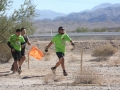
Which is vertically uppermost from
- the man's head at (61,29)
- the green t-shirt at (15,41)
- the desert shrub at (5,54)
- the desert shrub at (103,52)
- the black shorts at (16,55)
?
the man's head at (61,29)

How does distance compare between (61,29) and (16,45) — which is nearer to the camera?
(61,29)

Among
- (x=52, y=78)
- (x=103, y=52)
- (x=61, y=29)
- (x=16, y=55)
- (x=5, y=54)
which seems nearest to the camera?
(x=52, y=78)

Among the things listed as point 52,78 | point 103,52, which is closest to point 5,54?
point 103,52

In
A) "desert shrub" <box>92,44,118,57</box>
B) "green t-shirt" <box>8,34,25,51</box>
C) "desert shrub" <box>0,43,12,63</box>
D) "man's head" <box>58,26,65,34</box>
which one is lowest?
"desert shrub" <box>92,44,118,57</box>

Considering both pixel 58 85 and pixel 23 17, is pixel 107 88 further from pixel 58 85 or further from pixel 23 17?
pixel 23 17

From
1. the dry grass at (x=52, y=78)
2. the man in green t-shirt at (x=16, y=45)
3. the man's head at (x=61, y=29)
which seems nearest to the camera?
the dry grass at (x=52, y=78)

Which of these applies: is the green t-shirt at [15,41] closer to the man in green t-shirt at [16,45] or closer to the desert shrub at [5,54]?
the man in green t-shirt at [16,45]

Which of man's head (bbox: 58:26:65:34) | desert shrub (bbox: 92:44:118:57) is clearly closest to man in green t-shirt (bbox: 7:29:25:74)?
man's head (bbox: 58:26:65:34)

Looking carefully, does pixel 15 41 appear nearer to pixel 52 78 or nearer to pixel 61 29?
pixel 61 29

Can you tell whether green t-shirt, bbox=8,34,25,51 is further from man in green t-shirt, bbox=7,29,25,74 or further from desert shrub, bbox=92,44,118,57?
desert shrub, bbox=92,44,118,57

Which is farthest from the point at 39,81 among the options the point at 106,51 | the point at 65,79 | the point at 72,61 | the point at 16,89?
the point at 106,51

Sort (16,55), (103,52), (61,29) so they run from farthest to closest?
(103,52)
(16,55)
(61,29)

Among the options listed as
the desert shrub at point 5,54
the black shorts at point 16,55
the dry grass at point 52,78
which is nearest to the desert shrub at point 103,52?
the desert shrub at point 5,54

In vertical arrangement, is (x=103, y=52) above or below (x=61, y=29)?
below
